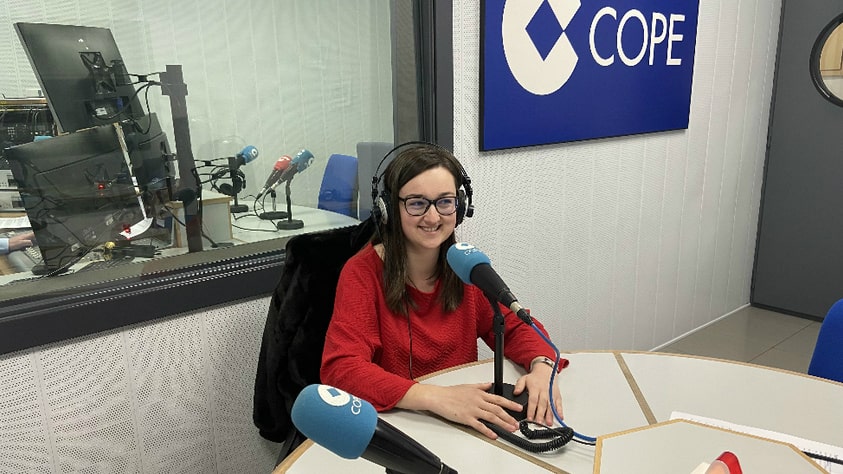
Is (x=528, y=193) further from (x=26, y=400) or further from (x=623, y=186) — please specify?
(x=26, y=400)

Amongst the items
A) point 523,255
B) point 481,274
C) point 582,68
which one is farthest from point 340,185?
point 481,274

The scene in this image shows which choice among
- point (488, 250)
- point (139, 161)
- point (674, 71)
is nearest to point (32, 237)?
point (139, 161)

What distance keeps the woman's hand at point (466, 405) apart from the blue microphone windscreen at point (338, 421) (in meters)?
0.52

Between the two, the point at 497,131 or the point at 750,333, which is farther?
the point at 750,333

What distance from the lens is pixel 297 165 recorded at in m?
2.13

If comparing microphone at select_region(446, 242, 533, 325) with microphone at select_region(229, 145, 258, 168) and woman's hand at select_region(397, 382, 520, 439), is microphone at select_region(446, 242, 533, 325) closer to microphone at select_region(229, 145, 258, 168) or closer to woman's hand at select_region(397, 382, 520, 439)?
woman's hand at select_region(397, 382, 520, 439)

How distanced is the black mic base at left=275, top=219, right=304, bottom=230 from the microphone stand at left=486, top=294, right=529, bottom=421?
1.00 metres

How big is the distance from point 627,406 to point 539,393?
19cm

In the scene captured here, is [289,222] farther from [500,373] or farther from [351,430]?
[351,430]

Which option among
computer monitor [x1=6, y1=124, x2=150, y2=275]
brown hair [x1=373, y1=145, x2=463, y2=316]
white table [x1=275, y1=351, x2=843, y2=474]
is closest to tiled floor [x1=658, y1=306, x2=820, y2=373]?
white table [x1=275, y1=351, x2=843, y2=474]

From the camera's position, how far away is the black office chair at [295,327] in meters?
1.57

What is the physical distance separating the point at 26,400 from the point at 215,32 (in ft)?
3.92

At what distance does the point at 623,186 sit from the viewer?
2830 mm

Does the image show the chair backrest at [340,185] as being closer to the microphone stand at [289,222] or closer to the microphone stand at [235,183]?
the microphone stand at [289,222]
